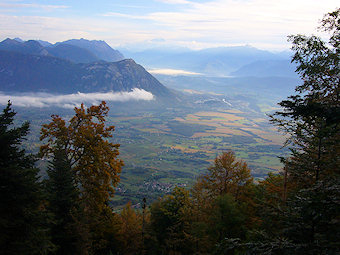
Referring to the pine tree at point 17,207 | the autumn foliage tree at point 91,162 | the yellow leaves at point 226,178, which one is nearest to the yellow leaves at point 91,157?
the autumn foliage tree at point 91,162

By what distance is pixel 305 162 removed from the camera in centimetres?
918

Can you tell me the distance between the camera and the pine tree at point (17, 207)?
1008cm

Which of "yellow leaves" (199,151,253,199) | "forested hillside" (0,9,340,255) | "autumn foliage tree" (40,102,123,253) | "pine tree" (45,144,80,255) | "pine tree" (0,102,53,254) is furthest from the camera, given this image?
"yellow leaves" (199,151,253,199)

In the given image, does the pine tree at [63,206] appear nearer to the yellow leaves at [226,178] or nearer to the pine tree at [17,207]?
the pine tree at [17,207]

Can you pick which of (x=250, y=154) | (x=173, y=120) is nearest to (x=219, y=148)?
(x=250, y=154)

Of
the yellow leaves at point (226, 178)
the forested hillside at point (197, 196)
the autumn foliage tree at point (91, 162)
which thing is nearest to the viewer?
the forested hillside at point (197, 196)

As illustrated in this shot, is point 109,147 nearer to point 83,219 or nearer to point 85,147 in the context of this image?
point 85,147

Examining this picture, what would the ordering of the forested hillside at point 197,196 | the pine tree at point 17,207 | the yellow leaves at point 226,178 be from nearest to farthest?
the forested hillside at point 197,196 < the pine tree at point 17,207 < the yellow leaves at point 226,178

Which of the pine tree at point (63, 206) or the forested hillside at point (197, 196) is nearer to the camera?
the forested hillside at point (197, 196)

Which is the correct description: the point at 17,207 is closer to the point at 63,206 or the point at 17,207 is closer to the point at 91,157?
the point at 63,206

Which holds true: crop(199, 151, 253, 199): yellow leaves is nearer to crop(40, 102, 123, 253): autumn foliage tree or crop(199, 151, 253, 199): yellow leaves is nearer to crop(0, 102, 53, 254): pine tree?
crop(40, 102, 123, 253): autumn foliage tree

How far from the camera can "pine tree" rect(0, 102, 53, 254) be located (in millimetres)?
10078

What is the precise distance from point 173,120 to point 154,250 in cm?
17474

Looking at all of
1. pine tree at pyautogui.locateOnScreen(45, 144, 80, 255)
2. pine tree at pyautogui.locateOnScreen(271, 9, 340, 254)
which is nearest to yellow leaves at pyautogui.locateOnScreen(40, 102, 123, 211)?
pine tree at pyautogui.locateOnScreen(45, 144, 80, 255)
